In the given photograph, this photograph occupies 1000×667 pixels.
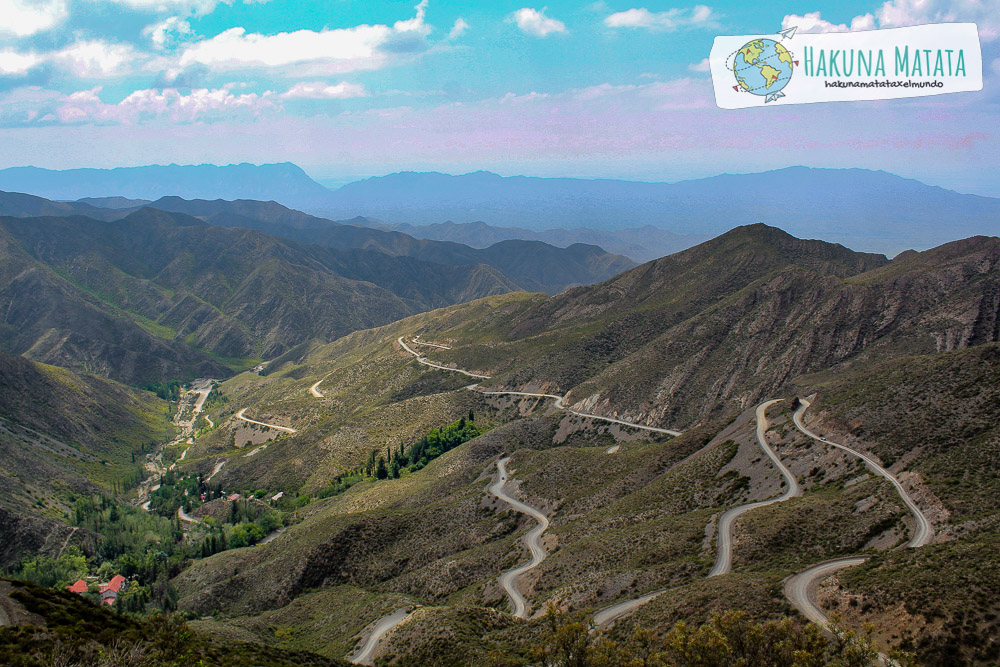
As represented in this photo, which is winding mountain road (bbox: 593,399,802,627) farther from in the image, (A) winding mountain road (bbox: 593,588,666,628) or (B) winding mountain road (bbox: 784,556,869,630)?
(B) winding mountain road (bbox: 784,556,869,630)

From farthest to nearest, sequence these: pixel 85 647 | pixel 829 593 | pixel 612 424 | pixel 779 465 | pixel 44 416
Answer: pixel 44 416 → pixel 612 424 → pixel 779 465 → pixel 829 593 → pixel 85 647

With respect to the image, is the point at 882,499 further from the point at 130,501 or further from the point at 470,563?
the point at 130,501

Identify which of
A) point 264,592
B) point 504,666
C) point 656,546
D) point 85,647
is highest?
point 85,647

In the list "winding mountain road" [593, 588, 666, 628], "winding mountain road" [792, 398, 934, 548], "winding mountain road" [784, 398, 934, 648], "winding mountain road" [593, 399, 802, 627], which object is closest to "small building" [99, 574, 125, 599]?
"winding mountain road" [593, 588, 666, 628]

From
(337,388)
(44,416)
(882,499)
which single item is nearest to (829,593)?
(882,499)

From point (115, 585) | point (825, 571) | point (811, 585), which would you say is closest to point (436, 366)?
point (115, 585)

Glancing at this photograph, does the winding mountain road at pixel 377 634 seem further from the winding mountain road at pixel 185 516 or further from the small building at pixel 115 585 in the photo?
the winding mountain road at pixel 185 516
